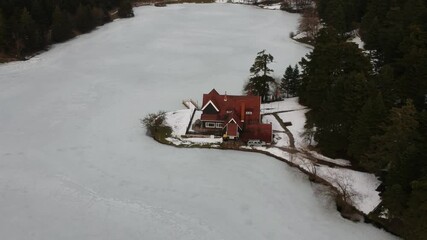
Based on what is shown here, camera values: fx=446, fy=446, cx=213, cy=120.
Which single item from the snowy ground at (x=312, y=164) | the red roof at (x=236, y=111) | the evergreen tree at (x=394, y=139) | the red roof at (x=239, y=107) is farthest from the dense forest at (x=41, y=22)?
the evergreen tree at (x=394, y=139)

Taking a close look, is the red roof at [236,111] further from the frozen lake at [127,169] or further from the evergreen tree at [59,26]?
the evergreen tree at [59,26]

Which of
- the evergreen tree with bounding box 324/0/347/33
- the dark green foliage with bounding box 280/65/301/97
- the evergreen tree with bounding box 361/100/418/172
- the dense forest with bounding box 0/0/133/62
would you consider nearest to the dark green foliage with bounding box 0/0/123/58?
the dense forest with bounding box 0/0/133/62

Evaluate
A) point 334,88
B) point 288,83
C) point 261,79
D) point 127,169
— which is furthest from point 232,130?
point 288,83

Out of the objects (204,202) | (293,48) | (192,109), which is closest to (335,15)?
(293,48)

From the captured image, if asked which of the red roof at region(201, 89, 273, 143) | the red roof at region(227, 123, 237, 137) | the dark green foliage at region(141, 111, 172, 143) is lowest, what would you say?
the dark green foliage at region(141, 111, 172, 143)

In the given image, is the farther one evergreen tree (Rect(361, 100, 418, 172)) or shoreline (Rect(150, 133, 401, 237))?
evergreen tree (Rect(361, 100, 418, 172))

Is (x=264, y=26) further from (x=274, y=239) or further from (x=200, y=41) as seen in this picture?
(x=274, y=239)

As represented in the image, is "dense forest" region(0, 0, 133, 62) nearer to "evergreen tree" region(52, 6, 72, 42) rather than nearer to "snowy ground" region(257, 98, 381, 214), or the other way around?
"evergreen tree" region(52, 6, 72, 42)
